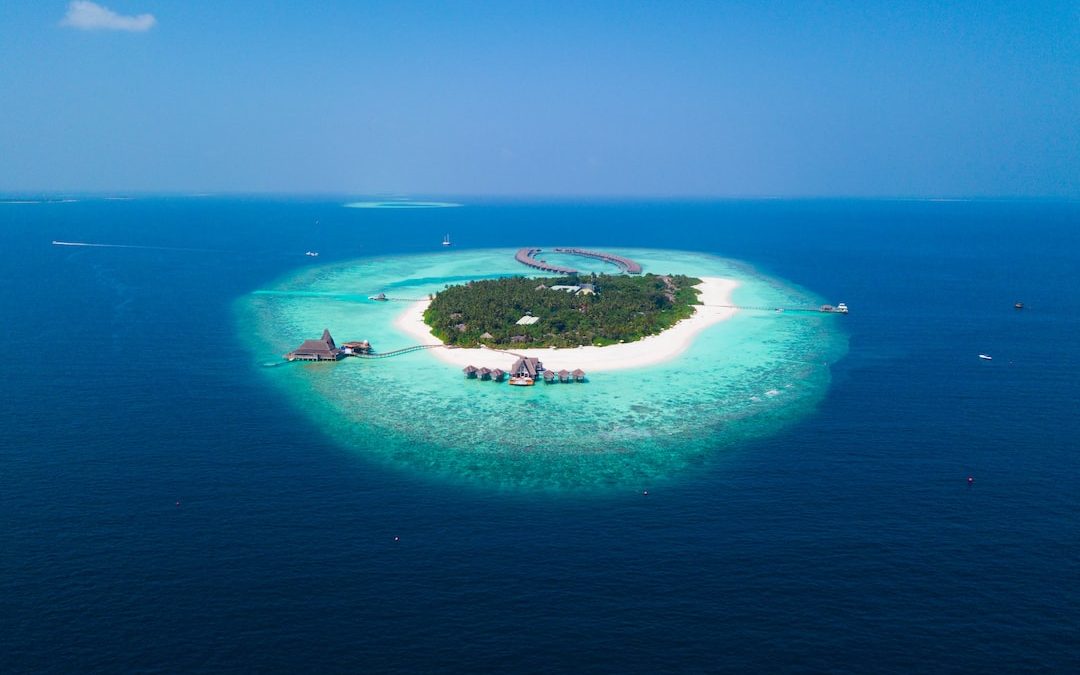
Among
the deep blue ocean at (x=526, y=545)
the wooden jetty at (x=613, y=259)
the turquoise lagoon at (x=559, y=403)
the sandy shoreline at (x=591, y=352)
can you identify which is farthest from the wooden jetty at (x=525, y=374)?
the wooden jetty at (x=613, y=259)

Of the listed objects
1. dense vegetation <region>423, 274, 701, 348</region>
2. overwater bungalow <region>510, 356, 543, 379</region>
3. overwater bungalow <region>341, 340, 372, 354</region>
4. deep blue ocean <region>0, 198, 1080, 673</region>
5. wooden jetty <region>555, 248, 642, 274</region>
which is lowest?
deep blue ocean <region>0, 198, 1080, 673</region>

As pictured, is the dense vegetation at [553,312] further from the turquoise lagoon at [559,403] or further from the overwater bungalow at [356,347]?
the overwater bungalow at [356,347]

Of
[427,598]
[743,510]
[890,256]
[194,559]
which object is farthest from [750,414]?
[890,256]

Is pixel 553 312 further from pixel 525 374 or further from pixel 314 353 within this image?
pixel 314 353

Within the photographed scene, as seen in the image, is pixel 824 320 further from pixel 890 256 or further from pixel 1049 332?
pixel 890 256

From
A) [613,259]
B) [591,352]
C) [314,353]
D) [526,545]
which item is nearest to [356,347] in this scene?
[314,353]

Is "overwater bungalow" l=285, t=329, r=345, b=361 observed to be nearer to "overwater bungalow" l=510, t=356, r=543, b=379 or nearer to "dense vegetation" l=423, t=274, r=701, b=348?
"dense vegetation" l=423, t=274, r=701, b=348

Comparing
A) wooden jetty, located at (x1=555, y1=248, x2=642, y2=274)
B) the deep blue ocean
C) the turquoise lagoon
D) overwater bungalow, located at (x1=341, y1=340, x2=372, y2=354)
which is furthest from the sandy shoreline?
wooden jetty, located at (x1=555, y1=248, x2=642, y2=274)
